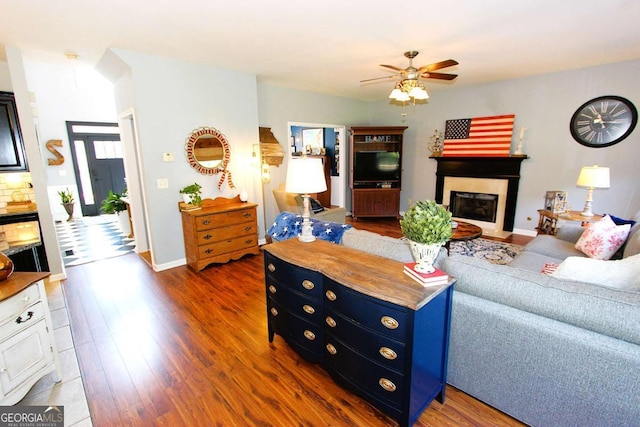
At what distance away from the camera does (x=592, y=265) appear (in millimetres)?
1609

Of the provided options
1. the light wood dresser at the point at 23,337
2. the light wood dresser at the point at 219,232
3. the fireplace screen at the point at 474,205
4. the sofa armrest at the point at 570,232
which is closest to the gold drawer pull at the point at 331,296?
the light wood dresser at the point at 23,337

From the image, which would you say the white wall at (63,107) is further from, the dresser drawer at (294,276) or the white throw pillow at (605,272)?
the white throw pillow at (605,272)

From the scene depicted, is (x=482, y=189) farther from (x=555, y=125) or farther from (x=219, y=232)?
(x=219, y=232)

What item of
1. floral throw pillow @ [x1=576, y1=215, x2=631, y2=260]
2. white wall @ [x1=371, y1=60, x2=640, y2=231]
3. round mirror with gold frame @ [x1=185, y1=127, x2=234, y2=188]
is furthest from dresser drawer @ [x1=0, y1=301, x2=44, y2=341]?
white wall @ [x1=371, y1=60, x2=640, y2=231]

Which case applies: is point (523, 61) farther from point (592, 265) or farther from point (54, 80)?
point (54, 80)

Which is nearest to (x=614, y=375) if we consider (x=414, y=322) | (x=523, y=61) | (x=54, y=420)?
(x=414, y=322)

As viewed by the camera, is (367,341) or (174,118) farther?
(174,118)

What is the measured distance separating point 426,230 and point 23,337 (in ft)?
8.00

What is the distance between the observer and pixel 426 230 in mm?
1499

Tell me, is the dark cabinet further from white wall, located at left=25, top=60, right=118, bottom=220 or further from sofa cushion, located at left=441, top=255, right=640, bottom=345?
sofa cushion, located at left=441, top=255, right=640, bottom=345

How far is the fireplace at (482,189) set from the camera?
522 centimetres

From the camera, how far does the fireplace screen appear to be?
5.54 meters

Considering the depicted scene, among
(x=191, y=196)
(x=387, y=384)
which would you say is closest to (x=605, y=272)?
(x=387, y=384)

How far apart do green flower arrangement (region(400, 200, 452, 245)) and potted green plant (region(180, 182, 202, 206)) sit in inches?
126
